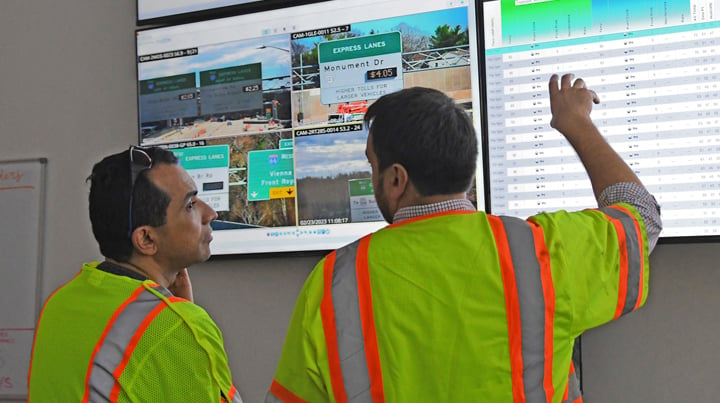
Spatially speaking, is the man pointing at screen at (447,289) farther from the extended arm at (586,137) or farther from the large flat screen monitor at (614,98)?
the large flat screen monitor at (614,98)

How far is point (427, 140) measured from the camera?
120cm

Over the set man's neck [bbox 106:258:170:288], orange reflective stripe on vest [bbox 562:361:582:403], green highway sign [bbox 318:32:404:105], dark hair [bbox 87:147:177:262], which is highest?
green highway sign [bbox 318:32:404:105]

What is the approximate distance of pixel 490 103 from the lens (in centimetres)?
233

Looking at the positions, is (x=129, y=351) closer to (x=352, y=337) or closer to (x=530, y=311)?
(x=352, y=337)

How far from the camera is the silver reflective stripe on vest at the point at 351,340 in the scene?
1.19 m

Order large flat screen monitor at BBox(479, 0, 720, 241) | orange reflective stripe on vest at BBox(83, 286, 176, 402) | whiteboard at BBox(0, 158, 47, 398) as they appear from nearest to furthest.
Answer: orange reflective stripe on vest at BBox(83, 286, 176, 402)
large flat screen monitor at BBox(479, 0, 720, 241)
whiteboard at BBox(0, 158, 47, 398)

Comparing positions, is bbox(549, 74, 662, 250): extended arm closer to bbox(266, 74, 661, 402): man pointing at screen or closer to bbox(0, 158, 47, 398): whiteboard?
bbox(266, 74, 661, 402): man pointing at screen

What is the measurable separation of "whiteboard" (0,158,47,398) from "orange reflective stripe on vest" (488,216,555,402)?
2288 millimetres

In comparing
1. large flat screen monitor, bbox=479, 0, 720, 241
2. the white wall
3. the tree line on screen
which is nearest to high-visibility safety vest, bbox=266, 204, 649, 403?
large flat screen monitor, bbox=479, 0, 720, 241

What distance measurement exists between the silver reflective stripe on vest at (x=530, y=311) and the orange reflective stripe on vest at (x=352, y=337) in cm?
23

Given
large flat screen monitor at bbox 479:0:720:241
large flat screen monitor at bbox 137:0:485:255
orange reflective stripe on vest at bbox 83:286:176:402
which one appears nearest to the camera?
orange reflective stripe on vest at bbox 83:286:176:402

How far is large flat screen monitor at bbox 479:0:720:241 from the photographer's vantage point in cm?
212

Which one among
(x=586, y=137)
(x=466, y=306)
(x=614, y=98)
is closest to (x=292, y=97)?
(x=614, y=98)

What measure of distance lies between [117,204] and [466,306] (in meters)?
0.79
